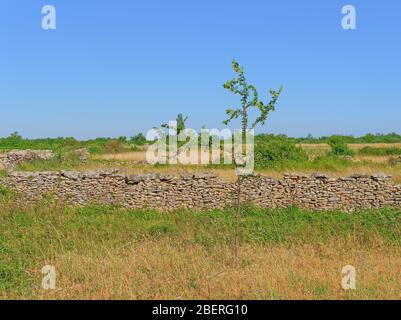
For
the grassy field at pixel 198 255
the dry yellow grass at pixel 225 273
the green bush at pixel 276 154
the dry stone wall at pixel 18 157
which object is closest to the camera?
the dry yellow grass at pixel 225 273

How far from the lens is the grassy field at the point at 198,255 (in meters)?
6.24

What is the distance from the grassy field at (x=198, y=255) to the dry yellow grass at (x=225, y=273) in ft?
0.06

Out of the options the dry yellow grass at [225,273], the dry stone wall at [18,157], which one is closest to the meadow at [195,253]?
the dry yellow grass at [225,273]

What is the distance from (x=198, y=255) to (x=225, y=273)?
1.17 m

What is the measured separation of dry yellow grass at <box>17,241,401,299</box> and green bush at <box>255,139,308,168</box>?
552 inches

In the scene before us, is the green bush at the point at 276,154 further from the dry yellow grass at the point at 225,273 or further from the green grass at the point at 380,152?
the green grass at the point at 380,152

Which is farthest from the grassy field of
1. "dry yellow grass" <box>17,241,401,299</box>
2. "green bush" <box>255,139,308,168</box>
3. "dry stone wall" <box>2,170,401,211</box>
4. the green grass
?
the green grass

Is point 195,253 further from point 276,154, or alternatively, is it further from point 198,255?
point 276,154

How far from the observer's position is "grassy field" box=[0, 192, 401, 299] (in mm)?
Answer: 6238

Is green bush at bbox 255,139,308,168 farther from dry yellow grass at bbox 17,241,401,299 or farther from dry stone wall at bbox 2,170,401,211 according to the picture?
dry yellow grass at bbox 17,241,401,299

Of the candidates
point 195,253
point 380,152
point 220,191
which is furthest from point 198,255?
point 380,152

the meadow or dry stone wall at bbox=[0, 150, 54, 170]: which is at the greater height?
dry stone wall at bbox=[0, 150, 54, 170]
